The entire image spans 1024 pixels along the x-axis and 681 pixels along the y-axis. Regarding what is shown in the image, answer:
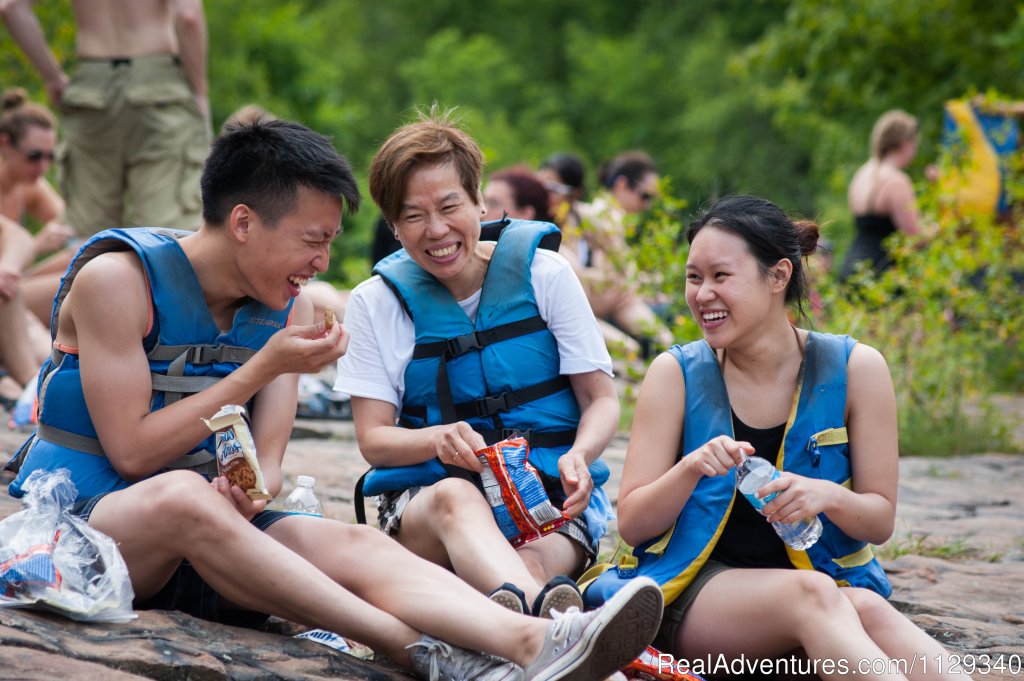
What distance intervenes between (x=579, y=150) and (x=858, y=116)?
1635 cm

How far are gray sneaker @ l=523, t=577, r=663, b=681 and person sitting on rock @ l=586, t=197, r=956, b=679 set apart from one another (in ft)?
1.41

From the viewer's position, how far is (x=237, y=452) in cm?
302

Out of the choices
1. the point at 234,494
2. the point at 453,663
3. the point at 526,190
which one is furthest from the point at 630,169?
the point at 453,663

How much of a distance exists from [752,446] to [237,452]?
52.5 inches

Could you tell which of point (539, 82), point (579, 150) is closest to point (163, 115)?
point (579, 150)

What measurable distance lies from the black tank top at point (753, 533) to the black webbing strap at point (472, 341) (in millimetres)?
804

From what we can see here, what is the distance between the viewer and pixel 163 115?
22.2ft

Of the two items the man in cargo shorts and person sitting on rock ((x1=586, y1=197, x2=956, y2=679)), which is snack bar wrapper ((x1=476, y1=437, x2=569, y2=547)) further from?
the man in cargo shorts

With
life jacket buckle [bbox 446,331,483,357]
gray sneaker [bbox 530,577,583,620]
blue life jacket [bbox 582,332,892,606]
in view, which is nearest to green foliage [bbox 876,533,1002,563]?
blue life jacket [bbox 582,332,892,606]

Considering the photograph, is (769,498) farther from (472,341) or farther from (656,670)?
(472,341)

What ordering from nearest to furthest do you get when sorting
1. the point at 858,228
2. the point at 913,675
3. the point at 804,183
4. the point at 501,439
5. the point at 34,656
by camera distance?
the point at 34,656 → the point at 913,675 → the point at 501,439 → the point at 858,228 → the point at 804,183

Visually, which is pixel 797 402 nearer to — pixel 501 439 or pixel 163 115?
pixel 501 439

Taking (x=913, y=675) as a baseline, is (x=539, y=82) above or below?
above

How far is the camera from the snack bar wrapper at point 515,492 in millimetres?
3404
